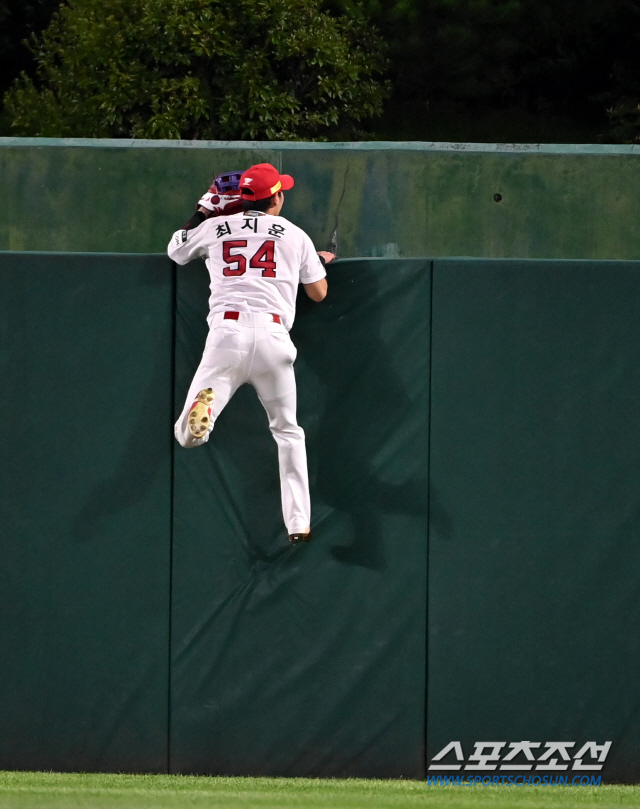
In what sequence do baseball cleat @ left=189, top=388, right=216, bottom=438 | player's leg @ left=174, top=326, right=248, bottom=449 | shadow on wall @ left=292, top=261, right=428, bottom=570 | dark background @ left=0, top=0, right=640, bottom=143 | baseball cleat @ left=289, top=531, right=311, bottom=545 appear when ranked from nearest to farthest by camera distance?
baseball cleat @ left=189, top=388, right=216, bottom=438 < player's leg @ left=174, top=326, right=248, bottom=449 < baseball cleat @ left=289, top=531, right=311, bottom=545 < shadow on wall @ left=292, top=261, right=428, bottom=570 < dark background @ left=0, top=0, right=640, bottom=143

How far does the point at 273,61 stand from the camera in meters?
12.3

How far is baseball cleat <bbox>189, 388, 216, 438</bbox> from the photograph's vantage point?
210 inches

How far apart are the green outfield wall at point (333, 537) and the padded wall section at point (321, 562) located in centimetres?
1

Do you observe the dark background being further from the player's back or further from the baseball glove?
the player's back

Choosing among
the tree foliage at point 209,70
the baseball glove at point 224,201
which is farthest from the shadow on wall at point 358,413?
the tree foliage at point 209,70

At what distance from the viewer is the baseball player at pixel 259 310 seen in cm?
561

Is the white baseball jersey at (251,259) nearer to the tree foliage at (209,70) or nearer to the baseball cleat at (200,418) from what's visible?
the baseball cleat at (200,418)

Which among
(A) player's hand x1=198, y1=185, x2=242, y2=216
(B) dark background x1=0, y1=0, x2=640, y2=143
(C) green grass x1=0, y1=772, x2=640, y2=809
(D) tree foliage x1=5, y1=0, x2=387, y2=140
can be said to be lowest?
(C) green grass x1=0, y1=772, x2=640, y2=809

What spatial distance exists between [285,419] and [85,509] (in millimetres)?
1199

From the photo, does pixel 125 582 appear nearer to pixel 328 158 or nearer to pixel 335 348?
pixel 335 348

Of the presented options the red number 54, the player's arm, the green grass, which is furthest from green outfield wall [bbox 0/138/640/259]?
the green grass

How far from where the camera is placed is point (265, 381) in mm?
5680

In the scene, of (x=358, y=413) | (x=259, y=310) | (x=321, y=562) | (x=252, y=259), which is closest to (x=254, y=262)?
(x=252, y=259)

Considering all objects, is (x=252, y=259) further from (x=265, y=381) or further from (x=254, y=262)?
(x=265, y=381)
